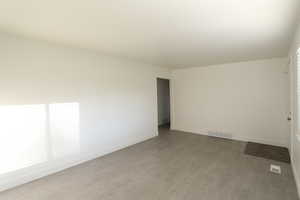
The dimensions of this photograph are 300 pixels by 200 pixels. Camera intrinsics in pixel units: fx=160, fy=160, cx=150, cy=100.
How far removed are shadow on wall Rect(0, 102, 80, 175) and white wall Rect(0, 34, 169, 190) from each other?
102mm

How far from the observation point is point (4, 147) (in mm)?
2307

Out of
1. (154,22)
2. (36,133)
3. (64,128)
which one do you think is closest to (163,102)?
(64,128)

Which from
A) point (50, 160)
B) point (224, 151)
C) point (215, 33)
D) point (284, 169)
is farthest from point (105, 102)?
point (284, 169)

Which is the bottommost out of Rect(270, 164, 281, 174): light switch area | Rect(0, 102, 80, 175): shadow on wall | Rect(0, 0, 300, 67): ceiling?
Rect(270, 164, 281, 174): light switch area

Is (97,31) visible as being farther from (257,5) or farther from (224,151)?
(224,151)

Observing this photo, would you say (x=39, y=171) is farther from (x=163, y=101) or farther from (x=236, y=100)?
(x=163, y=101)

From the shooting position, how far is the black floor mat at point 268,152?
132 inches

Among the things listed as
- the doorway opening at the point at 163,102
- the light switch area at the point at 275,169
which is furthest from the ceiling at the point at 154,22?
the doorway opening at the point at 163,102

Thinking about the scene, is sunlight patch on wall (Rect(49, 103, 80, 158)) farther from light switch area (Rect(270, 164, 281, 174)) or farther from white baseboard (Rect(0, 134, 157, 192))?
light switch area (Rect(270, 164, 281, 174))

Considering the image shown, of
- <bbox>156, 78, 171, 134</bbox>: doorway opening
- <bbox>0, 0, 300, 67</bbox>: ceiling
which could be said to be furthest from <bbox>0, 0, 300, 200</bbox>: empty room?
<bbox>156, 78, 171, 134</bbox>: doorway opening

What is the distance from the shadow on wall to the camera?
2340 millimetres

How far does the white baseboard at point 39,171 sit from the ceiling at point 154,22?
210 cm

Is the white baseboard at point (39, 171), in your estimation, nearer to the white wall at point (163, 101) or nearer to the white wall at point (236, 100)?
the white wall at point (236, 100)

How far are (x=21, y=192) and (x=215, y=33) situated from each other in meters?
3.61
